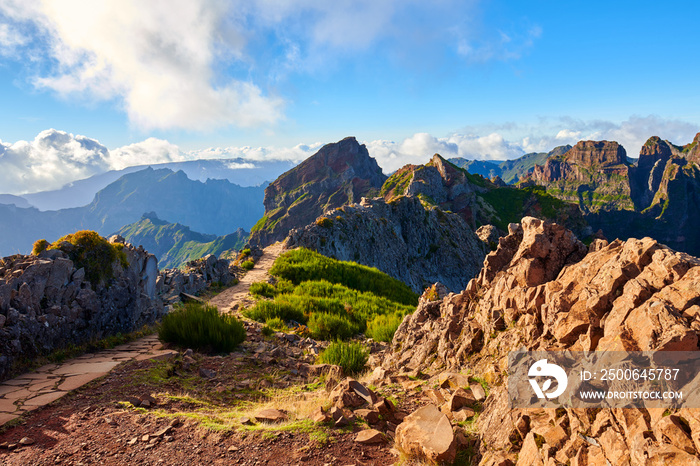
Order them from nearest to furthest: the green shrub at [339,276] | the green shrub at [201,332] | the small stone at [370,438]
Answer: the small stone at [370,438] → the green shrub at [201,332] → the green shrub at [339,276]

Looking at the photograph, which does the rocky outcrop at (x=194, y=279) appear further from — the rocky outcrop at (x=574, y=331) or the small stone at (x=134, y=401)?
the rocky outcrop at (x=574, y=331)

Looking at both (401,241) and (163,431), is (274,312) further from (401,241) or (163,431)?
(401,241)

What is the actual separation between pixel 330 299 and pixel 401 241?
3741 cm

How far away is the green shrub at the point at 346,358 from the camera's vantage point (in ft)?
29.8

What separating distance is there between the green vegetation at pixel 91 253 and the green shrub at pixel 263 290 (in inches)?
316

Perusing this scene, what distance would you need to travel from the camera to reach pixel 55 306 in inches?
362

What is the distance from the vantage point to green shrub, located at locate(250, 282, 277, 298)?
1922 cm

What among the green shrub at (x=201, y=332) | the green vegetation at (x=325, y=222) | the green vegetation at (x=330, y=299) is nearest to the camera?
the green shrub at (x=201, y=332)

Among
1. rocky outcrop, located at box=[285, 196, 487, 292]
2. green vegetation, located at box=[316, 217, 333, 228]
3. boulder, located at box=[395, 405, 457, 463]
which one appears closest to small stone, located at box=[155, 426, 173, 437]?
boulder, located at box=[395, 405, 457, 463]

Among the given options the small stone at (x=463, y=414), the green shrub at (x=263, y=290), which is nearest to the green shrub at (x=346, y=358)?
the small stone at (x=463, y=414)

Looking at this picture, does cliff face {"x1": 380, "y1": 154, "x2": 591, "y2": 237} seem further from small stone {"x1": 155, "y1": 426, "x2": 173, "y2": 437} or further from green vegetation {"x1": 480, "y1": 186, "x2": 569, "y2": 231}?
small stone {"x1": 155, "y1": 426, "x2": 173, "y2": 437}

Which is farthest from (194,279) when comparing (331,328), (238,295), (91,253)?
(331,328)

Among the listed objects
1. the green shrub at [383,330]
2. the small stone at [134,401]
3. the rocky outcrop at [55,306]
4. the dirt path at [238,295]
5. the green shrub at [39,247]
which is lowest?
the green shrub at [383,330]

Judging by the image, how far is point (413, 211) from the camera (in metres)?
60.7
